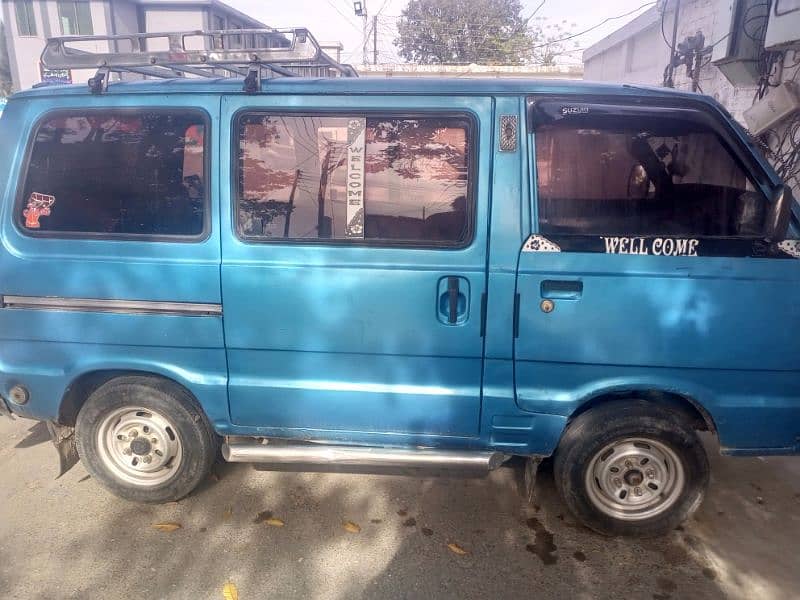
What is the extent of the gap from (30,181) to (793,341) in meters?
3.90

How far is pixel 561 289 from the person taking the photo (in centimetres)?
286

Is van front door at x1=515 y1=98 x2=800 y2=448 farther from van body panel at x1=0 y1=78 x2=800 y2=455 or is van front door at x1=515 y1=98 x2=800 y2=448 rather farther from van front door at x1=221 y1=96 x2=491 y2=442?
van front door at x1=221 y1=96 x2=491 y2=442

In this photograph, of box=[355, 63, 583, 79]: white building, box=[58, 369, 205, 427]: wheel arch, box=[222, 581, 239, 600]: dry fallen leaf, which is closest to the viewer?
box=[222, 581, 239, 600]: dry fallen leaf

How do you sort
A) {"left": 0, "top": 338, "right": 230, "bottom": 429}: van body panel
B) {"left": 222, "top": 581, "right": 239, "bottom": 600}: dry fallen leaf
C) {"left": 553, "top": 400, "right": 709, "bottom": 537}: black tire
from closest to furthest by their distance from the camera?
{"left": 222, "top": 581, "right": 239, "bottom": 600}: dry fallen leaf, {"left": 553, "top": 400, "right": 709, "bottom": 537}: black tire, {"left": 0, "top": 338, "right": 230, "bottom": 429}: van body panel

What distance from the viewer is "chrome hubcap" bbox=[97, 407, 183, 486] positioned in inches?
131

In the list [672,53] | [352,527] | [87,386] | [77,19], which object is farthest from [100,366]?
[77,19]

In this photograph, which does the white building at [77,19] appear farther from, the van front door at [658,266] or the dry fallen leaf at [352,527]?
the dry fallen leaf at [352,527]

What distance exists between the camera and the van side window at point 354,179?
2.90 metres

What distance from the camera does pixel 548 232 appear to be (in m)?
2.85

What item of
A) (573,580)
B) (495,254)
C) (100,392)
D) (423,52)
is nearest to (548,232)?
(495,254)

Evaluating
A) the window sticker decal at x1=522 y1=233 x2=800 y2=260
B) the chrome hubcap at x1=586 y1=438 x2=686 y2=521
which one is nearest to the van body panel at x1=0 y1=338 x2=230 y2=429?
the window sticker decal at x1=522 y1=233 x2=800 y2=260

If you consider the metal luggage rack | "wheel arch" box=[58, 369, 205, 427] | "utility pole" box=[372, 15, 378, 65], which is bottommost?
"wheel arch" box=[58, 369, 205, 427]

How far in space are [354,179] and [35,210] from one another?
5.60 feet

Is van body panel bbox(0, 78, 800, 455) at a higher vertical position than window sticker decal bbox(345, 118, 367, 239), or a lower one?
lower
